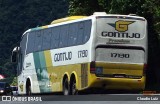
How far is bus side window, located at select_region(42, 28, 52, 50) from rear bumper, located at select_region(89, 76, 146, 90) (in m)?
4.84

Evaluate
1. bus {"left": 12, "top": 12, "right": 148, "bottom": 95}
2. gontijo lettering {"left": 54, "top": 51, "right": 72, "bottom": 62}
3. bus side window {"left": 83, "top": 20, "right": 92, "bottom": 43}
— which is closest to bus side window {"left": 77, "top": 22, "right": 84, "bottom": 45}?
bus {"left": 12, "top": 12, "right": 148, "bottom": 95}

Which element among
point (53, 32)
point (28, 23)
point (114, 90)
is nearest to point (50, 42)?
point (53, 32)

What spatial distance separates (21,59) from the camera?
121 feet

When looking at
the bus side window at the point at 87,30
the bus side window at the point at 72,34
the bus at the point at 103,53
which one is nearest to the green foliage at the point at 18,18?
the bus side window at the point at 72,34

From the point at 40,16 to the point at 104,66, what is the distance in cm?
11298

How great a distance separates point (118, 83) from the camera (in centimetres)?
2908

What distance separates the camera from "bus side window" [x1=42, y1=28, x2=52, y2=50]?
32969mm

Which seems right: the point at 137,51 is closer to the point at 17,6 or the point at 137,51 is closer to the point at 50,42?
the point at 50,42

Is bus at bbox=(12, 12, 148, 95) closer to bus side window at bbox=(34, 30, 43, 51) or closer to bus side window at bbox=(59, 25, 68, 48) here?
bus side window at bbox=(59, 25, 68, 48)

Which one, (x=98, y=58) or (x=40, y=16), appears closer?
(x=98, y=58)

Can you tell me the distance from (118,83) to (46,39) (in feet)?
18.6

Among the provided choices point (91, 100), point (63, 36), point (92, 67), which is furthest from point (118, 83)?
point (91, 100)

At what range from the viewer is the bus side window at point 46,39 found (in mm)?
32969

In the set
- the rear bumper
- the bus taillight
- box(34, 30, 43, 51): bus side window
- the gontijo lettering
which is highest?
box(34, 30, 43, 51): bus side window
